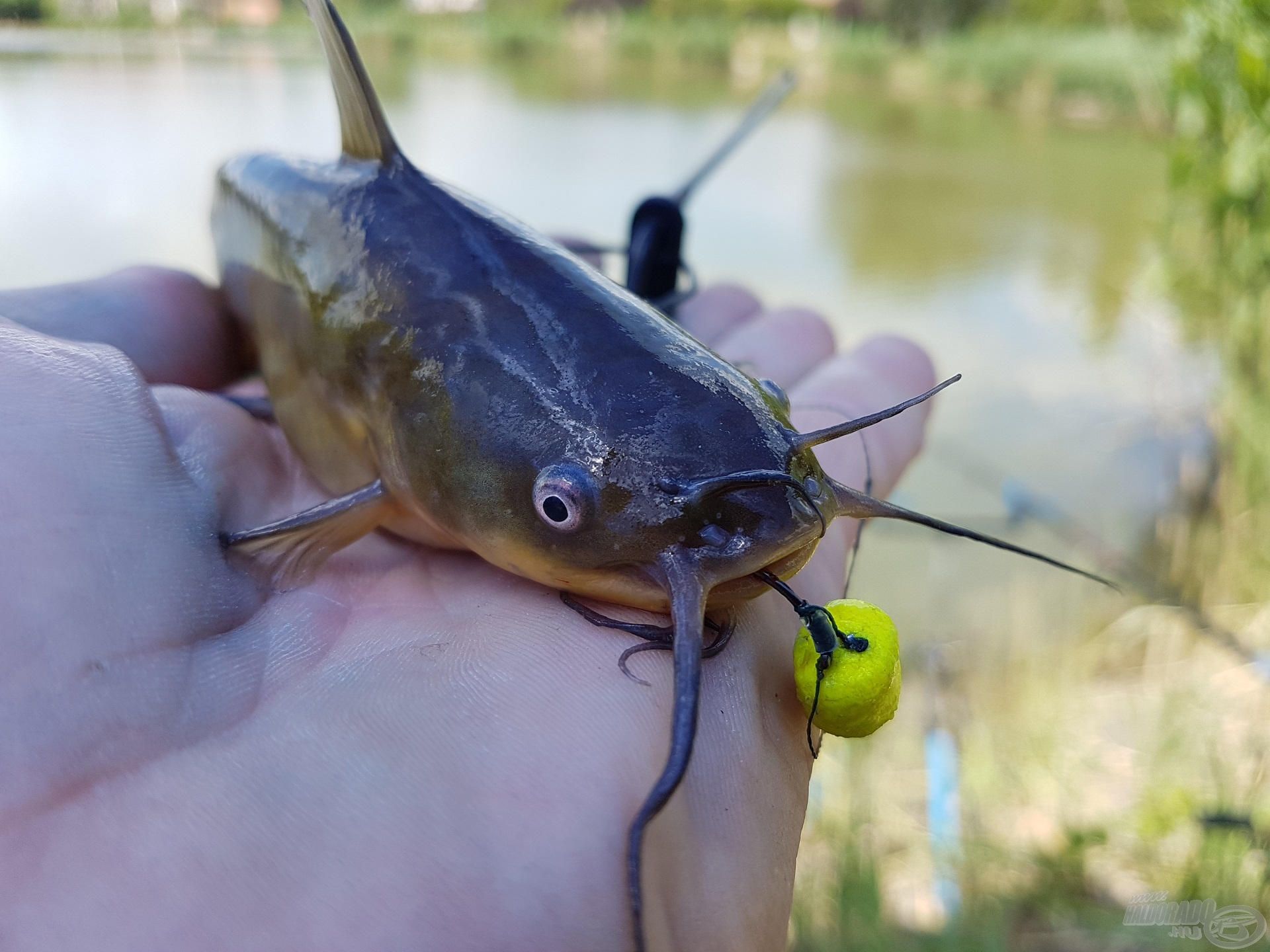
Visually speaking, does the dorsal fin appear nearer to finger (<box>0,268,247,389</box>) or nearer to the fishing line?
finger (<box>0,268,247,389</box>)

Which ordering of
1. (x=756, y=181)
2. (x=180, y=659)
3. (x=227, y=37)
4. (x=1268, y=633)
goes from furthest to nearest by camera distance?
(x=756, y=181) < (x=227, y=37) < (x=1268, y=633) < (x=180, y=659)

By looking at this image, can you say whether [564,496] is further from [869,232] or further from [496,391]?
[869,232]

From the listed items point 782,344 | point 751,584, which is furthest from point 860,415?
point 751,584

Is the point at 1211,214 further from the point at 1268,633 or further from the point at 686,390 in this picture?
the point at 686,390

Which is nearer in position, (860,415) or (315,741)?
(315,741)

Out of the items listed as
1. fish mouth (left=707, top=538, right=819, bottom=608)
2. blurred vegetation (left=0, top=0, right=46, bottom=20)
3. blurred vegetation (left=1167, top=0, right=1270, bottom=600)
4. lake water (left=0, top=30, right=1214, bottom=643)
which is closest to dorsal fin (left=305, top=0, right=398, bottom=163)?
lake water (left=0, top=30, right=1214, bottom=643)

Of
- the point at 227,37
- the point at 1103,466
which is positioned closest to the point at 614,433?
the point at 1103,466

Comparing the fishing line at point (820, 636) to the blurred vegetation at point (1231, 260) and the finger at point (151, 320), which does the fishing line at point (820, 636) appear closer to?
the finger at point (151, 320)
